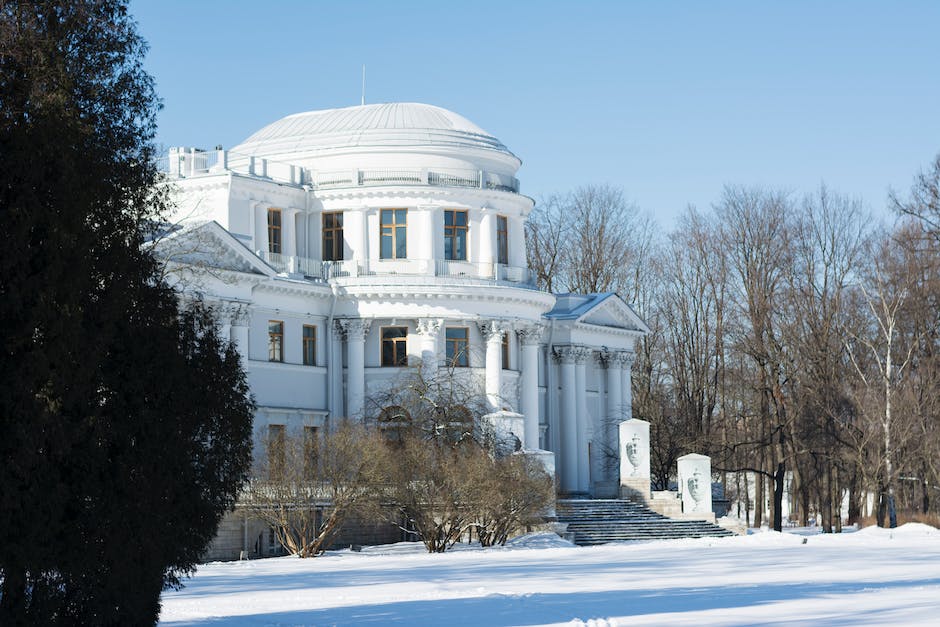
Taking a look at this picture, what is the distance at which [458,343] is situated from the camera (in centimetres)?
4916

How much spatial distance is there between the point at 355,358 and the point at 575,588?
26.1 m

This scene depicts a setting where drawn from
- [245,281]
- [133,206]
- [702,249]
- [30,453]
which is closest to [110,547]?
[30,453]

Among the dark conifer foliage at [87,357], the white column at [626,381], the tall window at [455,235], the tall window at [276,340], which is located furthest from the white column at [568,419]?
the dark conifer foliage at [87,357]

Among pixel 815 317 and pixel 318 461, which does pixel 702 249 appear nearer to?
pixel 815 317

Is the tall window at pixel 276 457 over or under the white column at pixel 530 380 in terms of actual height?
under

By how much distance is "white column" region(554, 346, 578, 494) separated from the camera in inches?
2130

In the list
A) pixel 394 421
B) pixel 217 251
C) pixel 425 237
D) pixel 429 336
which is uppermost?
pixel 425 237

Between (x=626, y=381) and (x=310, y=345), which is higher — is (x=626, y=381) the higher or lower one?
the lower one

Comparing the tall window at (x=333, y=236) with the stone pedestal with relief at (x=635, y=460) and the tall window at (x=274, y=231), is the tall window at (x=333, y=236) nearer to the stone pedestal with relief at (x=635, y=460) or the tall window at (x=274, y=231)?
the tall window at (x=274, y=231)

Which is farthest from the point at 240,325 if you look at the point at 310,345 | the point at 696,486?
the point at 696,486

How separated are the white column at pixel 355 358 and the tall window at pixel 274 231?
3322mm

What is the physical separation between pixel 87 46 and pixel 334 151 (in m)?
33.5

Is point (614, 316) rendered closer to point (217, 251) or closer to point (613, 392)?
point (613, 392)

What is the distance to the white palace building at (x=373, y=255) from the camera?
A: 47.0 meters
